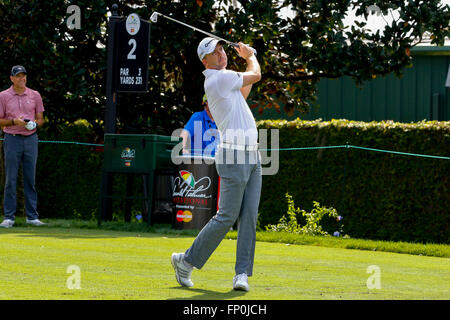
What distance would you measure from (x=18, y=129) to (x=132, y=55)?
2.14 metres

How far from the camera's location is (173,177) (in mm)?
12484

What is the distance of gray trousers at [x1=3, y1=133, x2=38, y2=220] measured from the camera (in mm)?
12312

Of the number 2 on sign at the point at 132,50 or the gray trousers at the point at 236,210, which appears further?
the number 2 on sign at the point at 132,50

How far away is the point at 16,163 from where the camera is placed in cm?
1237

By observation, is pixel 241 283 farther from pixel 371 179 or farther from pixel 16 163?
pixel 371 179

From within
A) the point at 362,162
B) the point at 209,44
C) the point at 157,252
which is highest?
the point at 209,44

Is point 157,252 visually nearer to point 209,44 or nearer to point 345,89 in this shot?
point 209,44

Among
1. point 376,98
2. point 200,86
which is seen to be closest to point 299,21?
point 200,86

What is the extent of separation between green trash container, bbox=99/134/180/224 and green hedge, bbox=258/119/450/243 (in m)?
2.51

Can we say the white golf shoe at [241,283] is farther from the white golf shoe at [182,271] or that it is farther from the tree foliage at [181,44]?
the tree foliage at [181,44]

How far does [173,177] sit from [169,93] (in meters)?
3.67

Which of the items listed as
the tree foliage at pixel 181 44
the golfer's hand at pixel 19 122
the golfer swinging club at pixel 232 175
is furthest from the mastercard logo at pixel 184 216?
the golfer swinging club at pixel 232 175

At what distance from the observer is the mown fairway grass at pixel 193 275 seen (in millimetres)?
6340

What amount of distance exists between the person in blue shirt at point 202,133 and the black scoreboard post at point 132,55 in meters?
1.84
